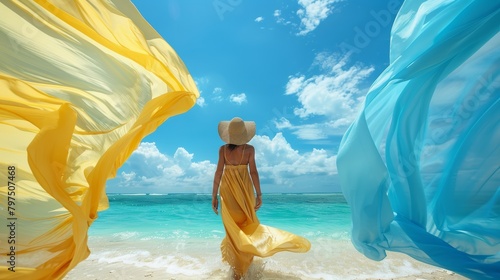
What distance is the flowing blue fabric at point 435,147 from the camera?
2.44 metres

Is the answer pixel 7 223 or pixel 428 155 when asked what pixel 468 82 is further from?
pixel 7 223

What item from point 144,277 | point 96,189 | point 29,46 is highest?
point 29,46

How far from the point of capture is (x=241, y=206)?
13.6 ft

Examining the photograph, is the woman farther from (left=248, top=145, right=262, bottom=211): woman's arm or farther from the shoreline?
the shoreline

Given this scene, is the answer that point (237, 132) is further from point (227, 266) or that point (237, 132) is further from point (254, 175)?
point (227, 266)

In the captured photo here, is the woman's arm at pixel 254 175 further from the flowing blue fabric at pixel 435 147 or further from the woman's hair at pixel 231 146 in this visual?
the flowing blue fabric at pixel 435 147

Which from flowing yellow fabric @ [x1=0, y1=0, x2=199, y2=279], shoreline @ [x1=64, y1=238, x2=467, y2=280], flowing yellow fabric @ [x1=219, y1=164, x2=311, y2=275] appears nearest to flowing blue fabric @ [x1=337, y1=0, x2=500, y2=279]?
flowing yellow fabric @ [x1=219, y1=164, x2=311, y2=275]

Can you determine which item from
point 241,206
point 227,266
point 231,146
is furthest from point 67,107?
point 227,266

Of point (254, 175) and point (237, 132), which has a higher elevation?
point (237, 132)

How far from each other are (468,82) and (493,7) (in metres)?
0.58

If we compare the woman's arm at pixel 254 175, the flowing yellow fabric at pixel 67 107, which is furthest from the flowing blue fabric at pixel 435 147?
the woman's arm at pixel 254 175

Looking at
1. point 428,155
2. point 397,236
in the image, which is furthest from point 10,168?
point 428,155

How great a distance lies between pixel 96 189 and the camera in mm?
1935

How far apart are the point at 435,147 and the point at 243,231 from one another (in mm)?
2458
